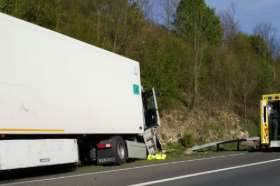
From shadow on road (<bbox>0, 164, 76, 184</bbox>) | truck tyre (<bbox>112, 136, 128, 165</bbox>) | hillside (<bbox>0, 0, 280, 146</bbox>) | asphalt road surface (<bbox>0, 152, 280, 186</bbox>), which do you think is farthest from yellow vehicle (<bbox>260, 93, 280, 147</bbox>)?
shadow on road (<bbox>0, 164, 76, 184</bbox>)

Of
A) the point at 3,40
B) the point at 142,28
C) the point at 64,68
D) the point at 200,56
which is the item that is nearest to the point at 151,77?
the point at 142,28

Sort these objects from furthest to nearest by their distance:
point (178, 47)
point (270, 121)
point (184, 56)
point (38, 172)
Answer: point (184, 56) < point (178, 47) < point (270, 121) < point (38, 172)

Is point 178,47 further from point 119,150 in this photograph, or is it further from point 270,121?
point 119,150

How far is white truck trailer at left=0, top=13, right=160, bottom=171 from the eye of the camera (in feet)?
44.3

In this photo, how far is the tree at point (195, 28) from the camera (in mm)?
40312

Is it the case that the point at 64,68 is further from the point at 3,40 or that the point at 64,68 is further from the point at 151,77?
the point at 151,77

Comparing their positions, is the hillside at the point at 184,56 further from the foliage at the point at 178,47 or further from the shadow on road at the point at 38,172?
the shadow on road at the point at 38,172

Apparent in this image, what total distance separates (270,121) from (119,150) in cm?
962

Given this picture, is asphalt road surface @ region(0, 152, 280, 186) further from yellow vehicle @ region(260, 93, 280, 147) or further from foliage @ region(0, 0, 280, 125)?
yellow vehicle @ region(260, 93, 280, 147)

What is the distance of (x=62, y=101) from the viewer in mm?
15641

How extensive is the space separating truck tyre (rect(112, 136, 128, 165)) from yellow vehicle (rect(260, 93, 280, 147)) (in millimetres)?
8303

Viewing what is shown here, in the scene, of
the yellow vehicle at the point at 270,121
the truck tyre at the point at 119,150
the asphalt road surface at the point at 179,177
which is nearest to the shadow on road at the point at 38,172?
the truck tyre at the point at 119,150

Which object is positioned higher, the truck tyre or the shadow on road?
the truck tyre

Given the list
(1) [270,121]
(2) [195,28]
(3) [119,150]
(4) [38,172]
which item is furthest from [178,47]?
(4) [38,172]
